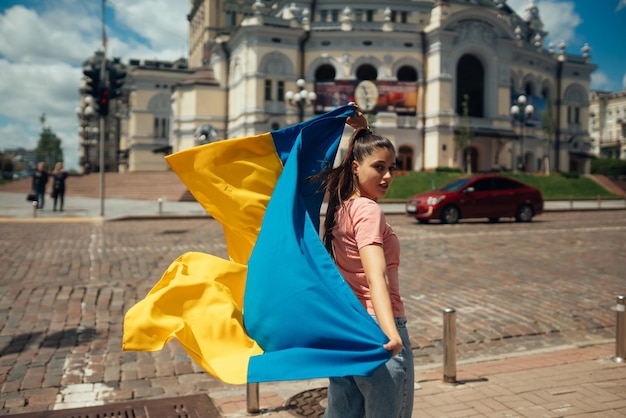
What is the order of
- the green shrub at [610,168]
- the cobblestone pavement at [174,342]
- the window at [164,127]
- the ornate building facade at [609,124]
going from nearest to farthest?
the cobblestone pavement at [174,342] < the green shrub at [610,168] < the window at [164,127] < the ornate building facade at [609,124]

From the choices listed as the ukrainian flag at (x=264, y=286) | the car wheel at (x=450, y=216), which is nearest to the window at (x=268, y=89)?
the car wheel at (x=450, y=216)

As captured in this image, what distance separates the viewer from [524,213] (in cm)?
1942

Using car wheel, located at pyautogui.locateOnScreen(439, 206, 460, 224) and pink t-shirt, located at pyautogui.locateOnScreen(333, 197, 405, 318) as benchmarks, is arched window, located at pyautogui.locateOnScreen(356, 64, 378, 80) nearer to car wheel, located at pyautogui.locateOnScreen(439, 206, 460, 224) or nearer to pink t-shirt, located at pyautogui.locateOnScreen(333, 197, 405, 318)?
car wheel, located at pyautogui.locateOnScreen(439, 206, 460, 224)

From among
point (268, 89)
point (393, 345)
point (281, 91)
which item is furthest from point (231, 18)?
point (393, 345)

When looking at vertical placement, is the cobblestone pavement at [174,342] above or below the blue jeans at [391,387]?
below

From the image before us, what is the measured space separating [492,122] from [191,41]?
52568 millimetres

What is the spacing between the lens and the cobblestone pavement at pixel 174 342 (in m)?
4.67

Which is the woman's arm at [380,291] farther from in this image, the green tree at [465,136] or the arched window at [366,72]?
the arched window at [366,72]

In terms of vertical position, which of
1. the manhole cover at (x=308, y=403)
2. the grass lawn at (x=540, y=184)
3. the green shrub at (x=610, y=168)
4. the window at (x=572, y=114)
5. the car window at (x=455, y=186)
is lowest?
the manhole cover at (x=308, y=403)

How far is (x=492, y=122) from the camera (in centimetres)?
5116

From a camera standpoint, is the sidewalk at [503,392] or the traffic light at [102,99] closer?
the sidewalk at [503,392]

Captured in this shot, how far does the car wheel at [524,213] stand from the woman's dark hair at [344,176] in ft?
59.4

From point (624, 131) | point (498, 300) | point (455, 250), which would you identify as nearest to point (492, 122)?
point (455, 250)

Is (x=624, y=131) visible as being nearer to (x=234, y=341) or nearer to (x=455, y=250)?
(x=455, y=250)
